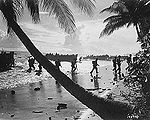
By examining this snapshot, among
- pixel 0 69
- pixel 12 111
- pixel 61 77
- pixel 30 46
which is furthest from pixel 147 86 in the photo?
pixel 0 69

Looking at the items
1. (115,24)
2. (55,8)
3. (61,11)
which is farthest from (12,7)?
(115,24)

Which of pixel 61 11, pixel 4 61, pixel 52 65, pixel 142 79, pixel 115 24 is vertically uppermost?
pixel 115 24

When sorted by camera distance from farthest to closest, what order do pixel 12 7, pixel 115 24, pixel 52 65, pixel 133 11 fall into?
pixel 115 24
pixel 133 11
pixel 52 65
pixel 12 7

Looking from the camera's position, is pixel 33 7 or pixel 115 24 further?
pixel 115 24

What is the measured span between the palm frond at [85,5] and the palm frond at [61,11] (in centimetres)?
25

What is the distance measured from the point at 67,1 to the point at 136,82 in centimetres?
267

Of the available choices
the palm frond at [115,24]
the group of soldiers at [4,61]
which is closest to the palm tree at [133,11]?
the palm frond at [115,24]

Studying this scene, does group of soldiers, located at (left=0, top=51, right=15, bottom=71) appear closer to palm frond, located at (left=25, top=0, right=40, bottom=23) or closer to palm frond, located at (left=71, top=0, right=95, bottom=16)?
palm frond, located at (left=25, top=0, right=40, bottom=23)

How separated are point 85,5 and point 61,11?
2.32ft

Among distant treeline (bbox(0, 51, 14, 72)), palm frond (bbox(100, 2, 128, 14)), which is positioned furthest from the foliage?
distant treeline (bbox(0, 51, 14, 72))

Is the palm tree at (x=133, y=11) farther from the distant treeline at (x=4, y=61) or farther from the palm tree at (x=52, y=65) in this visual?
the distant treeline at (x=4, y=61)

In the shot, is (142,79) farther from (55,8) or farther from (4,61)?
(4,61)

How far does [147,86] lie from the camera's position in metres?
5.71

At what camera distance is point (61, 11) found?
668 centimetres
